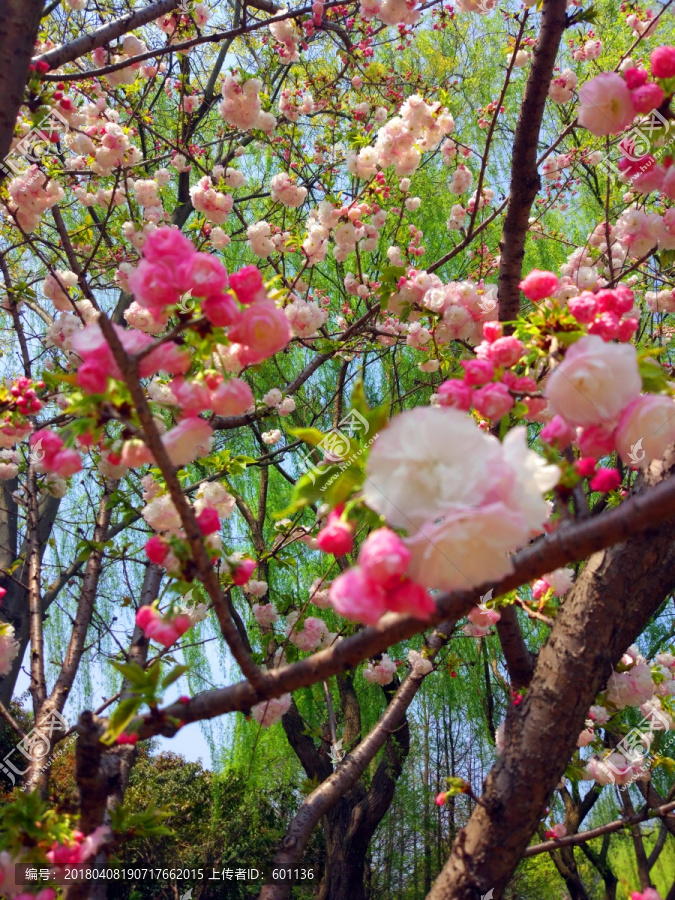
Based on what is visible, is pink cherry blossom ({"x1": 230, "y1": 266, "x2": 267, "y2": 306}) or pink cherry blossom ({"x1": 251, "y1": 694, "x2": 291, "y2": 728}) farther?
pink cherry blossom ({"x1": 251, "y1": 694, "x2": 291, "y2": 728})

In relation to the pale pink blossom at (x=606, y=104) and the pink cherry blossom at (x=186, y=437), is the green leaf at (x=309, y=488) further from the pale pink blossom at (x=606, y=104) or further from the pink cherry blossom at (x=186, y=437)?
the pale pink blossom at (x=606, y=104)

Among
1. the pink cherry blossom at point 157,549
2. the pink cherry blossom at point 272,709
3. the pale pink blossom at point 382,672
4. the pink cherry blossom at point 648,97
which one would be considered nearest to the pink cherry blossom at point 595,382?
the pink cherry blossom at point 157,549

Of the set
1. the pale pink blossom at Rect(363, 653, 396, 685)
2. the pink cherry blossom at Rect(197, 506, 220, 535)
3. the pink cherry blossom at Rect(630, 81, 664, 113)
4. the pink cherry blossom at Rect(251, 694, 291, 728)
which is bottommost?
the pink cherry blossom at Rect(251, 694, 291, 728)

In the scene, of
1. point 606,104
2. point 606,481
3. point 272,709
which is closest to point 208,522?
point 606,481

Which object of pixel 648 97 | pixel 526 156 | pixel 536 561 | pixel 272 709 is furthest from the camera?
pixel 272 709

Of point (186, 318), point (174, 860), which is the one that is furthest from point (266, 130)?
point (174, 860)

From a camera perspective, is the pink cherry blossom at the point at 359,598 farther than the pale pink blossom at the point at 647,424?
No

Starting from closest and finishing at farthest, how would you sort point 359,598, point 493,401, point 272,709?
1. point 359,598
2. point 493,401
3. point 272,709

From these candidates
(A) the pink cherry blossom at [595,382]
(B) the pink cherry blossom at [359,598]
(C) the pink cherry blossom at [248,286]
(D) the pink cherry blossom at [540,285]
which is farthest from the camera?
(D) the pink cherry blossom at [540,285]

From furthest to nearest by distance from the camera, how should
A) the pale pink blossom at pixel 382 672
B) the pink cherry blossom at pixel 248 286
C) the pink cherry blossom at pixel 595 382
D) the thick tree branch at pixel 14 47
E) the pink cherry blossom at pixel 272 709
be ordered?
the pale pink blossom at pixel 382 672 < the pink cherry blossom at pixel 272 709 < the thick tree branch at pixel 14 47 < the pink cherry blossom at pixel 248 286 < the pink cherry blossom at pixel 595 382

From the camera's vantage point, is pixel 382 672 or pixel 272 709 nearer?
pixel 272 709

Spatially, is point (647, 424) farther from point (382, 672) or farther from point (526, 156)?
point (382, 672)

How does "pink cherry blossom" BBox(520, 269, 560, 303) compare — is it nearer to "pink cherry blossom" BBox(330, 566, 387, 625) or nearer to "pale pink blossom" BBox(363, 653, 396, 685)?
"pink cherry blossom" BBox(330, 566, 387, 625)

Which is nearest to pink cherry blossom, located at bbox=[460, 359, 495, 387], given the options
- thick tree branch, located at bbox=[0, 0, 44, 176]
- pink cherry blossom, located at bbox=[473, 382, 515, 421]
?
pink cherry blossom, located at bbox=[473, 382, 515, 421]
